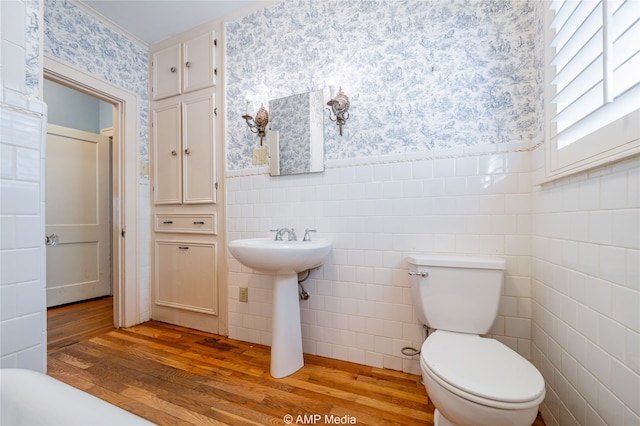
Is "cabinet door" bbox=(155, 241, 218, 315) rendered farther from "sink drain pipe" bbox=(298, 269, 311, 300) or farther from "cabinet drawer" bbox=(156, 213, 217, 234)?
"sink drain pipe" bbox=(298, 269, 311, 300)

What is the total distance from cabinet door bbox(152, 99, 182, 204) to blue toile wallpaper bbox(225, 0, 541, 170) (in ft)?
2.51

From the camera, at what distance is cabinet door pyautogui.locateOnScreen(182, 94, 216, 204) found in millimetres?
2109

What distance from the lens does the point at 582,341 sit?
2.96ft

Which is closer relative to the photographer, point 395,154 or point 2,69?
point 2,69

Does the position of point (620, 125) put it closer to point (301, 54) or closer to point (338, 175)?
point (338, 175)

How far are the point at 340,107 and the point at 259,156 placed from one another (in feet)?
2.29

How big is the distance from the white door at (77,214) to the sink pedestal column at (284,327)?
2.63m

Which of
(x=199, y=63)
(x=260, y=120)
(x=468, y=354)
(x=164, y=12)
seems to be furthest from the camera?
(x=199, y=63)

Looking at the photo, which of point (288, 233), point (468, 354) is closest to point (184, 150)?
point (288, 233)

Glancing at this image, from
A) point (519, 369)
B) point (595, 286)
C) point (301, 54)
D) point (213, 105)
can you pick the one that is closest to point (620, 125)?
point (595, 286)

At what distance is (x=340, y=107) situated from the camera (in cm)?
165

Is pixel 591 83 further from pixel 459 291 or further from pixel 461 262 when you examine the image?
pixel 459 291

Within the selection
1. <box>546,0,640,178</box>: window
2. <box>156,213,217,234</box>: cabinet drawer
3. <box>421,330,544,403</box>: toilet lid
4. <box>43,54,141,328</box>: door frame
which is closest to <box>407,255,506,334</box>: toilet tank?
<box>421,330,544,403</box>: toilet lid

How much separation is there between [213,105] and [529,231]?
7.49 feet
